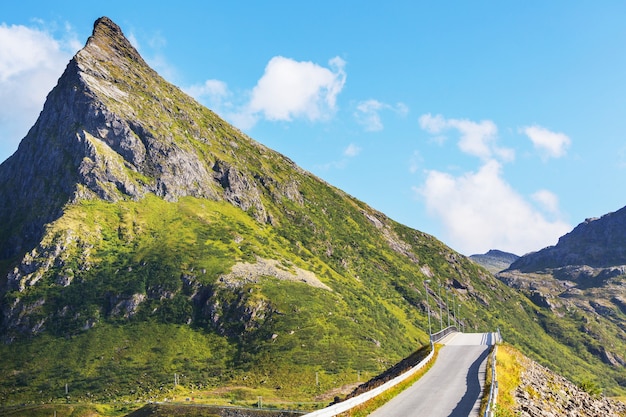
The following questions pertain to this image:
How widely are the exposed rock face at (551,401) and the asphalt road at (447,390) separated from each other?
383cm

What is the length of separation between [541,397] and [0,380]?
393 feet

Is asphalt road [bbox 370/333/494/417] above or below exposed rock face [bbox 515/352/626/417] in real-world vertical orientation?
above

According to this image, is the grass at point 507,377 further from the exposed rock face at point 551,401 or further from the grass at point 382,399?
the grass at point 382,399

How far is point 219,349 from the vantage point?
137 metres

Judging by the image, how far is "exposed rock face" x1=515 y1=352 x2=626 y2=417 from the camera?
42.5 m

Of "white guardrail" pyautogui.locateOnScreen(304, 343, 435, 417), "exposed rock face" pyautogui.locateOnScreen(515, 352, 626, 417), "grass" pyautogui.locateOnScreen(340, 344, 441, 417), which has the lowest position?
"exposed rock face" pyautogui.locateOnScreen(515, 352, 626, 417)

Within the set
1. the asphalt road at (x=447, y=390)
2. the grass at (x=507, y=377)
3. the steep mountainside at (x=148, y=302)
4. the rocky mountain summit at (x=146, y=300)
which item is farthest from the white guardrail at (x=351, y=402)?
the steep mountainside at (x=148, y=302)

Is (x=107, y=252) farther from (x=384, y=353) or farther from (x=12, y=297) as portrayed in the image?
(x=384, y=353)

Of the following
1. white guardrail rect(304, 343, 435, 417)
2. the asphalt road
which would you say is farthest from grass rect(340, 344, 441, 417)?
the asphalt road

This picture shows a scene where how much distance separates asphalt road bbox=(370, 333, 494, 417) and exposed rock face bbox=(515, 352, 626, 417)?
3833 mm

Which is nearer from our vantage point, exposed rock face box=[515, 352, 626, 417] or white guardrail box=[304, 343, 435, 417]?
white guardrail box=[304, 343, 435, 417]

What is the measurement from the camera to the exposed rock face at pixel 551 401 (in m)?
42.5

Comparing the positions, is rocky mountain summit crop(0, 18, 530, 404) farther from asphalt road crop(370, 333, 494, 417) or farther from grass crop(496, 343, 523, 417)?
asphalt road crop(370, 333, 494, 417)

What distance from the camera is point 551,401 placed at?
4969 centimetres
